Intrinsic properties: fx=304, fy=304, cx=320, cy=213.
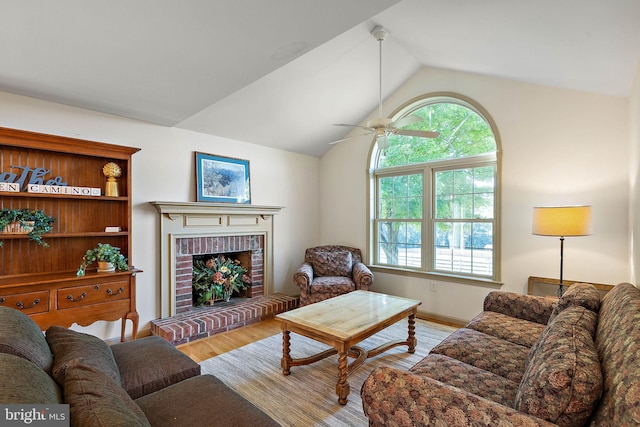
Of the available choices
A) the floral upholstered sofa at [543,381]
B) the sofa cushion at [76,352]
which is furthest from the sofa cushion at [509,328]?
the sofa cushion at [76,352]

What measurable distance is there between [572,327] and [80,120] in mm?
4151

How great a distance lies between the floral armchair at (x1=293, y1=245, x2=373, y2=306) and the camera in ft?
13.1

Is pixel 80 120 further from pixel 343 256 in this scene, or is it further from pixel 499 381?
pixel 499 381

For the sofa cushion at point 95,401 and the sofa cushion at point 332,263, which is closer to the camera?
the sofa cushion at point 95,401

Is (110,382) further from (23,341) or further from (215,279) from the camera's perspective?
(215,279)

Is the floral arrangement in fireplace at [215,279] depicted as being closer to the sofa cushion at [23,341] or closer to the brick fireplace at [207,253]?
the brick fireplace at [207,253]

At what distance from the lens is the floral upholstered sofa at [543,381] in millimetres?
1035

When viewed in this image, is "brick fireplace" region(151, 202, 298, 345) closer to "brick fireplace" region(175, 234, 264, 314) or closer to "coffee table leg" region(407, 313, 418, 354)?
"brick fireplace" region(175, 234, 264, 314)

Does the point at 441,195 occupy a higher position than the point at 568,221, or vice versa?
the point at 441,195

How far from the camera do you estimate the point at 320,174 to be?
5.49m

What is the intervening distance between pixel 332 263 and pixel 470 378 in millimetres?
2959

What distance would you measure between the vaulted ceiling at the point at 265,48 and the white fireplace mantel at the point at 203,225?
102 cm

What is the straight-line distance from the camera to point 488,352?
6.40 feet

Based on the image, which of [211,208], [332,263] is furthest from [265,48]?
[332,263]
